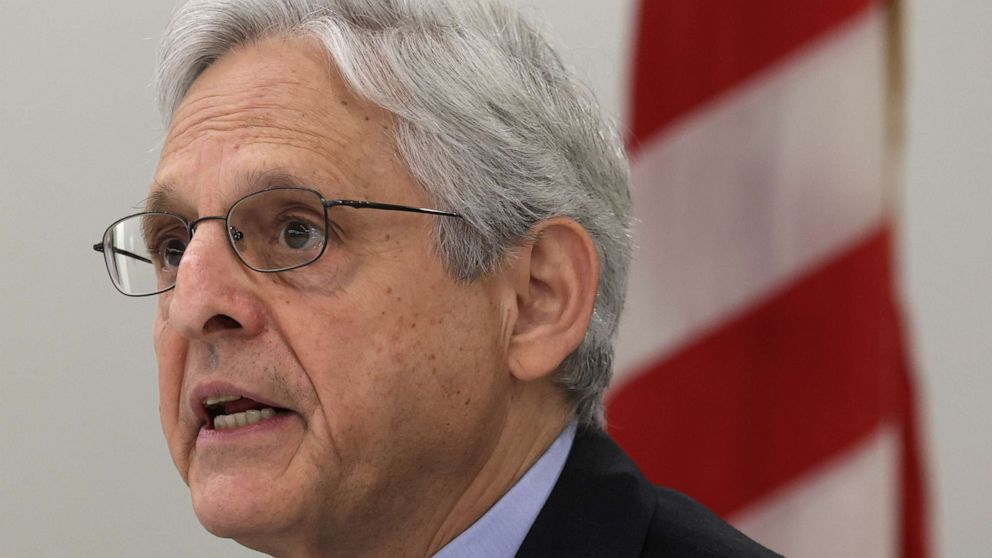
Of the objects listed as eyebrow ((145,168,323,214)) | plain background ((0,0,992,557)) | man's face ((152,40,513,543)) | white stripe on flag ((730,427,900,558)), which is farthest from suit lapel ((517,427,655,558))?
plain background ((0,0,992,557))

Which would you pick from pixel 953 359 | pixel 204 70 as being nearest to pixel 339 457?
pixel 204 70

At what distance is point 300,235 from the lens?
4.92 feet

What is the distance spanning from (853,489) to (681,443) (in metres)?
0.35

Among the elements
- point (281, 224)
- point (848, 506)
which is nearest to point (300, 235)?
point (281, 224)

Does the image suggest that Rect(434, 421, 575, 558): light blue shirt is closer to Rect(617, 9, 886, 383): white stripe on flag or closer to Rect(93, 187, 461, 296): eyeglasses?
Rect(93, 187, 461, 296): eyeglasses

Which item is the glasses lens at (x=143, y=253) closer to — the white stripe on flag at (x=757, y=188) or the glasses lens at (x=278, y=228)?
the glasses lens at (x=278, y=228)

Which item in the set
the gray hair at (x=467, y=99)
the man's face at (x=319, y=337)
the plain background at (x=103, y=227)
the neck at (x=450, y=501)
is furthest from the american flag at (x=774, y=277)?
the man's face at (x=319, y=337)

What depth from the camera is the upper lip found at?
4.75 ft

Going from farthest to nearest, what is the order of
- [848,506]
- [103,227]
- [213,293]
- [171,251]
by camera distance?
[103,227], [848,506], [171,251], [213,293]

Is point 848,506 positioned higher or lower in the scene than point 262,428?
lower

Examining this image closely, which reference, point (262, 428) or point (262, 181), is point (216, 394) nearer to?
point (262, 428)

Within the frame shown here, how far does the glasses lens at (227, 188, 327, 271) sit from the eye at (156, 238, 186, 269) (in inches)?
8.4

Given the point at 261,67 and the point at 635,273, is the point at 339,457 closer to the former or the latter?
the point at 261,67

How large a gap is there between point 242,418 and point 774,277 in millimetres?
1175
